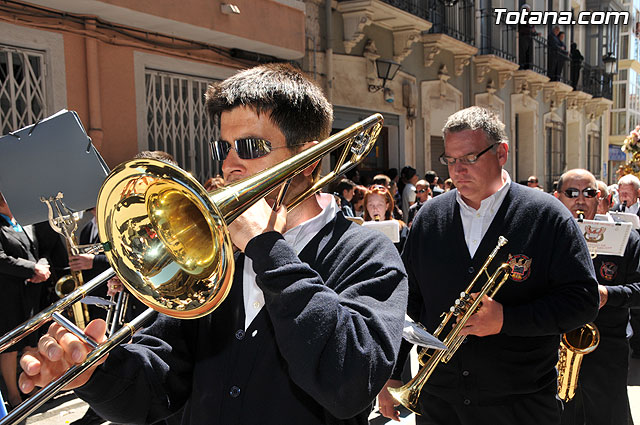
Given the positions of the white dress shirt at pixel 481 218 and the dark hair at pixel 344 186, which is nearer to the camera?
the white dress shirt at pixel 481 218

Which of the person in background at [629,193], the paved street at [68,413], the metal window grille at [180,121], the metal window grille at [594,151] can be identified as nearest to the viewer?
the paved street at [68,413]

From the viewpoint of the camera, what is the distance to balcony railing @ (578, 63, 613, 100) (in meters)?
22.8

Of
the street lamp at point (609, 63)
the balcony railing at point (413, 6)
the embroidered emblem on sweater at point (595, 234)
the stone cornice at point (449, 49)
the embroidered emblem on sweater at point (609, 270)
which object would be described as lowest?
the embroidered emblem on sweater at point (609, 270)

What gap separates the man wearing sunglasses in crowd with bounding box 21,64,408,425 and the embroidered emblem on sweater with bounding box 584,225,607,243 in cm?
206

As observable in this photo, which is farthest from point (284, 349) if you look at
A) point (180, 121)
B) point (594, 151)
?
point (594, 151)

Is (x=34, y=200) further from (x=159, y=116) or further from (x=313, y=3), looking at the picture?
(x=313, y=3)

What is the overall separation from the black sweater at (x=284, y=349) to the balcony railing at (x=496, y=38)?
46.8 feet

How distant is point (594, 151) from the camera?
26.3 meters

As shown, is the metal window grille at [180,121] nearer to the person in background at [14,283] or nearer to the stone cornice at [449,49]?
the person in background at [14,283]

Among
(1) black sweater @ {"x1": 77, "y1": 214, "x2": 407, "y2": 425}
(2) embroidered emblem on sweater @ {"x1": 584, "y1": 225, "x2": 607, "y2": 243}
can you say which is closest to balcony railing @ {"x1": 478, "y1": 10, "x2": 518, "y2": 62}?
(2) embroidered emblem on sweater @ {"x1": 584, "y1": 225, "x2": 607, "y2": 243}

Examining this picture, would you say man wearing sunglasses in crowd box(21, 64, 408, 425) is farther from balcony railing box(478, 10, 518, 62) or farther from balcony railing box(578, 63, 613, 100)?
balcony railing box(578, 63, 613, 100)

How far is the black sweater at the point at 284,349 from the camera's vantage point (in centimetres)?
132

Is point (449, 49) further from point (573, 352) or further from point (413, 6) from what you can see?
point (573, 352)

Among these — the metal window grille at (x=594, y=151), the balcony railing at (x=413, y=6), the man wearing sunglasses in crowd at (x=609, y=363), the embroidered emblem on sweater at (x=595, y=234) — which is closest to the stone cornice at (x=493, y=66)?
the balcony railing at (x=413, y=6)
